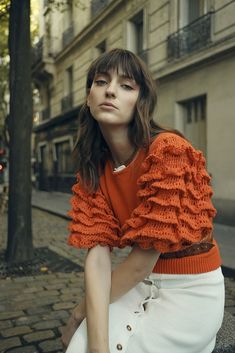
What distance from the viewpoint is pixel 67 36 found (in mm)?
22016

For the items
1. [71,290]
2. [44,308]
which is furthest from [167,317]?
[71,290]

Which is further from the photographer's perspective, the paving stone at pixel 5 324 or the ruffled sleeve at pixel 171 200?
the paving stone at pixel 5 324

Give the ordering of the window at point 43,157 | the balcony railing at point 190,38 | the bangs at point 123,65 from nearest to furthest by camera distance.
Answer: the bangs at point 123,65 < the balcony railing at point 190,38 < the window at point 43,157

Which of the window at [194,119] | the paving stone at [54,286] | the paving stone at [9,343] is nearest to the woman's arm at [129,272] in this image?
the paving stone at [9,343]

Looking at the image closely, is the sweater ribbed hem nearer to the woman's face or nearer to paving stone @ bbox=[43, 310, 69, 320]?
the woman's face

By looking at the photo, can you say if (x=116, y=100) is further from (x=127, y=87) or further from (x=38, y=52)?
(x=38, y=52)

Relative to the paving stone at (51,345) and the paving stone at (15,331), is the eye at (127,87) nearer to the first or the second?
the paving stone at (51,345)

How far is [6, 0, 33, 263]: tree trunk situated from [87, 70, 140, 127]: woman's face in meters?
4.83

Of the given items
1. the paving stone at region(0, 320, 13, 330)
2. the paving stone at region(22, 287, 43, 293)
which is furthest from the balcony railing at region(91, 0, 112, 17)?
the paving stone at region(0, 320, 13, 330)

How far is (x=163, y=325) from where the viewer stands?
1.51 meters

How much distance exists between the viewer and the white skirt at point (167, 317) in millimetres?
1498

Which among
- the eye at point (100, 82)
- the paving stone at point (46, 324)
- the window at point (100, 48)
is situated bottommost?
the paving stone at point (46, 324)

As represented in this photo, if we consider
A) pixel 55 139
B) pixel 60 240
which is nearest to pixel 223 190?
pixel 60 240

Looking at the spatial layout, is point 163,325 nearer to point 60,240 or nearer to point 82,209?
point 82,209
